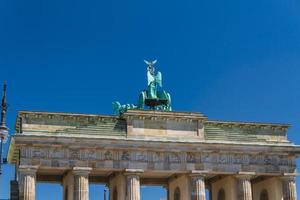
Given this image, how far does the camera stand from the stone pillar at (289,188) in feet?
148

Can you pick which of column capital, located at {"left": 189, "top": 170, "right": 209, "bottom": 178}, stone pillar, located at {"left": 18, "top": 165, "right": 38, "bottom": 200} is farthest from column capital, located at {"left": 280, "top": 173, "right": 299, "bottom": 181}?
stone pillar, located at {"left": 18, "top": 165, "right": 38, "bottom": 200}

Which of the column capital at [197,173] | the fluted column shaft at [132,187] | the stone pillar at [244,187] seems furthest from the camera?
the stone pillar at [244,187]

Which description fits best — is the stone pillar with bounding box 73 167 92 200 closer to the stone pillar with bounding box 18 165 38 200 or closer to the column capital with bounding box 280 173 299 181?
the stone pillar with bounding box 18 165 38 200

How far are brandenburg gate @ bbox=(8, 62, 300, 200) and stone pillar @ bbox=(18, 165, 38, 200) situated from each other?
7cm

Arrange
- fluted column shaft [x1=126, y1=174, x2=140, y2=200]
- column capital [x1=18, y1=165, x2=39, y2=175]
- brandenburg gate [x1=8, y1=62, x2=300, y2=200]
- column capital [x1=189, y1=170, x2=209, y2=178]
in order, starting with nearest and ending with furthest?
column capital [x1=18, y1=165, x2=39, y2=175]
brandenburg gate [x1=8, y1=62, x2=300, y2=200]
fluted column shaft [x1=126, y1=174, x2=140, y2=200]
column capital [x1=189, y1=170, x2=209, y2=178]

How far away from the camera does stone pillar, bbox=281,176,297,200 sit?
45.1 metres

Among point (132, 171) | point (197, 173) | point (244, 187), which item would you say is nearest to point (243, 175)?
point (244, 187)

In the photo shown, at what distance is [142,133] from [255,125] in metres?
10.2

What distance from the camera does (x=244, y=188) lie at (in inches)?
1740

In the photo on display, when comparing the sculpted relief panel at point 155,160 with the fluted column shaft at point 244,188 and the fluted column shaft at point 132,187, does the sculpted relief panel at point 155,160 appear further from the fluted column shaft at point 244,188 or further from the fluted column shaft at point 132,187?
the fluted column shaft at point 132,187

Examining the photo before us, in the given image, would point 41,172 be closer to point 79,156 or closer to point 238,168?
point 79,156

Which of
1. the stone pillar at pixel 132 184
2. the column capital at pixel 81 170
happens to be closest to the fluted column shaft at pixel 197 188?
the stone pillar at pixel 132 184

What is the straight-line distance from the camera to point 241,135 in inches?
1828

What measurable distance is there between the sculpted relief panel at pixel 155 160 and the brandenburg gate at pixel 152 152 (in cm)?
7
